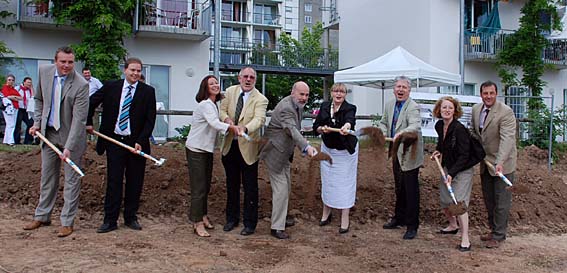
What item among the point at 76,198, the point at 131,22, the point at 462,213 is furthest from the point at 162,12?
the point at 462,213

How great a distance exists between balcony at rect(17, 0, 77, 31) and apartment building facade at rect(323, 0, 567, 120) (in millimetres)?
10107

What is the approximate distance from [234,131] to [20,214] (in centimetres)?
269

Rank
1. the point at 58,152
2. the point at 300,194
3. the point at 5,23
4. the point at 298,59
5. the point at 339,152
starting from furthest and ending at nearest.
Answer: the point at 298,59 → the point at 5,23 → the point at 300,194 → the point at 339,152 → the point at 58,152

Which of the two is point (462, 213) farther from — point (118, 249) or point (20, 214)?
point (20, 214)

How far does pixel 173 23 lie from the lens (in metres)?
14.9

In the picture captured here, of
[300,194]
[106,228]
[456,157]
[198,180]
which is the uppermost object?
[456,157]

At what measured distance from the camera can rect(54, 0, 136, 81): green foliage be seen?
12.7m

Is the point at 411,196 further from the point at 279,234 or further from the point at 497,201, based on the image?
the point at 279,234

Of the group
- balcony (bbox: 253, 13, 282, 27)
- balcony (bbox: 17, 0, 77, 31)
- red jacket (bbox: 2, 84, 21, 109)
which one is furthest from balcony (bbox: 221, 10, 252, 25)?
red jacket (bbox: 2, 84, 21, 109)

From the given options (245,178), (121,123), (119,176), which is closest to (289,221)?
(245,178)

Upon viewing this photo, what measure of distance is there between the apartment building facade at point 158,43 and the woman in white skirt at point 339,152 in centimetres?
847

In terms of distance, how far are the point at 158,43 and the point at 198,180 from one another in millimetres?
10423

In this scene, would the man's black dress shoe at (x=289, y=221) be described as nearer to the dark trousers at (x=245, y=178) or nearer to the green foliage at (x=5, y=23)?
the dark trousers at (x=245, y=178)

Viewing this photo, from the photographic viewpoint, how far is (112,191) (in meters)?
5.17
